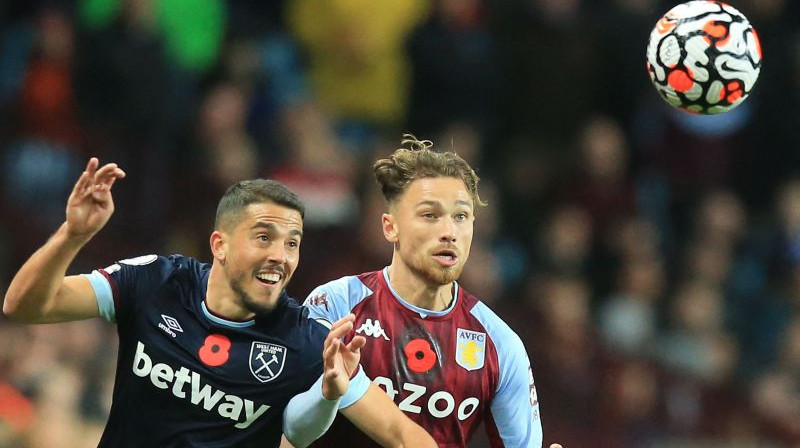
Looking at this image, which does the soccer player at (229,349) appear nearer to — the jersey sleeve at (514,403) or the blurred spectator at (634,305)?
the jersey sleeve at (514,403)

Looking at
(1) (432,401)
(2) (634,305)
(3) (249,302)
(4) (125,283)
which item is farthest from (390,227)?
(2) (634,305)

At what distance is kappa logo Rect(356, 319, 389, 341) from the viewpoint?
7230mm

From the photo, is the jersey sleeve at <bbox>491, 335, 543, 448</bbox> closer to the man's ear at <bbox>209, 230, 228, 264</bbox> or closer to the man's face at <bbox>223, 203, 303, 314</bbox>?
the man's face at <bbox>223, 203, 303, 314</bbox>

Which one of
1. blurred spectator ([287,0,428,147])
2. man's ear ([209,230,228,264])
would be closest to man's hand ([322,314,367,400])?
man's ear ([209,230,228,264])

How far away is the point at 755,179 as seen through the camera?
14.7 m

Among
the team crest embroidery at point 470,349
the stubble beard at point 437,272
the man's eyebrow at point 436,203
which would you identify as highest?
the man's eyebrow at point 436,203

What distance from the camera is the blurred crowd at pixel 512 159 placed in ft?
37.6

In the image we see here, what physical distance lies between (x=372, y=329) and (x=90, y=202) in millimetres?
1671

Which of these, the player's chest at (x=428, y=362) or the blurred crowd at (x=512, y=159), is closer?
the player's chest at (x=428, y=362)

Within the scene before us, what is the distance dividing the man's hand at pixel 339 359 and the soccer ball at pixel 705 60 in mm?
2570

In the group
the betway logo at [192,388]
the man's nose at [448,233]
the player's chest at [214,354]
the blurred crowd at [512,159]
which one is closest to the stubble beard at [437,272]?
the man's nose at [448,233]

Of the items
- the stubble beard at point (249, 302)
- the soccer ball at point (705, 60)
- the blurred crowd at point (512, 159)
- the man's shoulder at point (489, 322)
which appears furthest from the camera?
the blurred crowd at point (512, 159)

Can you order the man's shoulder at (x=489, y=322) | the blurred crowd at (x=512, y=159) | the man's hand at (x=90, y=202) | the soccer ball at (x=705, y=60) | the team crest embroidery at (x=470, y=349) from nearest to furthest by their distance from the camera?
the man's hand at (x=90, y=202), the team crest embroidery at (x=470, y=349), the man's shoulder at (x=489, y=322), the soccer ball at (x=705, y=60), the blurred crowd at (x=512, y=159)

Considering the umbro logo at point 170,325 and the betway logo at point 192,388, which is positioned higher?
the umbro logo at point 170,325
